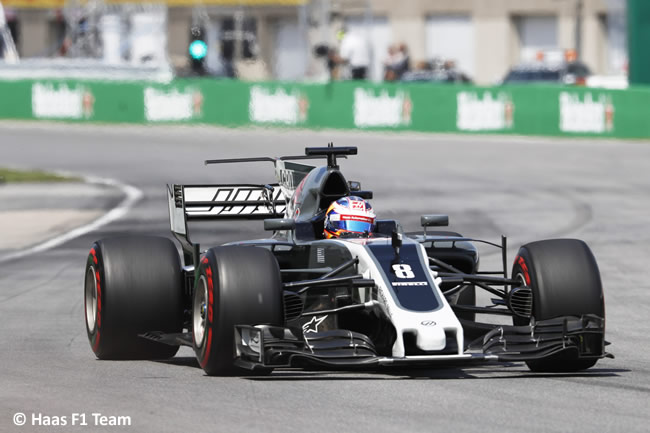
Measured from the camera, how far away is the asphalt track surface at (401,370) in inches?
280

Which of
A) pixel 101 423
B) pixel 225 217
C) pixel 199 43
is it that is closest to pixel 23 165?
pixel 199 43

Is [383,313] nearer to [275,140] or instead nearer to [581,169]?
[581,169]

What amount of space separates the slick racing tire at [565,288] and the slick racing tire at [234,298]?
5.25 ft

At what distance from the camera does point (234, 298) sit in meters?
8.03

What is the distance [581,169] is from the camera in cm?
2666

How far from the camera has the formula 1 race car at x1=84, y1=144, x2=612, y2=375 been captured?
26.2 feet

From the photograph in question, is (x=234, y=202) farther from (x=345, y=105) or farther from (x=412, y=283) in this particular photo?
(x=345, y=105)

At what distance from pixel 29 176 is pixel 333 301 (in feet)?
61.7

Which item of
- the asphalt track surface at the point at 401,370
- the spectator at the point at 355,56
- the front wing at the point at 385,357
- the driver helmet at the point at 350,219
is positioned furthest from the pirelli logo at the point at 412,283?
the spectator at the point at 355,56

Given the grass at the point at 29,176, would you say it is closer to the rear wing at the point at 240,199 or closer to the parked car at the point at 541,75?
the rear wing at the point at 240,199

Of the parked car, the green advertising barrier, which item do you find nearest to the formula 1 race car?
the green advertising barrier

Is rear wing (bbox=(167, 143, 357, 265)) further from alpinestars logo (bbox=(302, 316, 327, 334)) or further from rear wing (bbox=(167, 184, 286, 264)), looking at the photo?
alpinestars logo (bbox=(302, 316, 327, 334))

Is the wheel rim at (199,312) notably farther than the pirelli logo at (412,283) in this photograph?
Yes

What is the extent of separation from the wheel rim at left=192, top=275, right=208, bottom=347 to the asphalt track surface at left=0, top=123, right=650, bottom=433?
248mm
